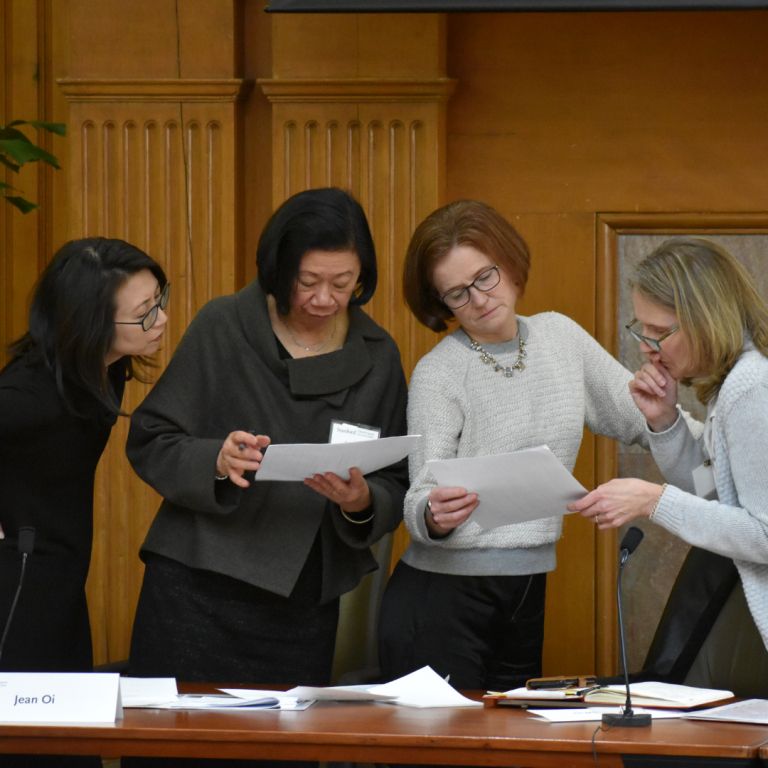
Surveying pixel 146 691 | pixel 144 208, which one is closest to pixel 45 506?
pixel 146 691

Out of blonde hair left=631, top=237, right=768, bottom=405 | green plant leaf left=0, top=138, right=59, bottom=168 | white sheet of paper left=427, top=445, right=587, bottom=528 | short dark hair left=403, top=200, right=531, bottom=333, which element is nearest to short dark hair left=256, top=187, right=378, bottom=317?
short dark hair left=403, top=200, right=531, bottom=333

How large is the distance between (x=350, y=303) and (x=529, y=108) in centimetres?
142

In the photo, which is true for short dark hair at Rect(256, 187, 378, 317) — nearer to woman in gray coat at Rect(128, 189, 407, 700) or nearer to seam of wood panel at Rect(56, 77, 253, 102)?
woman in gray coat at Rect(128, 189, 407, 700)

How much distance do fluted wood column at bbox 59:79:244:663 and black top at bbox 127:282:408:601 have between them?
116 cm

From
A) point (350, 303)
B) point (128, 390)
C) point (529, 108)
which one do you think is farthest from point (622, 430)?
point (128, 390)

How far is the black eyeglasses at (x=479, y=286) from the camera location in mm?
2279

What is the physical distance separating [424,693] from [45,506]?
3.03 feet

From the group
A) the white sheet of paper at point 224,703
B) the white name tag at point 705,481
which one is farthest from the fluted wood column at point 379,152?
the white sheet of paper at point 224,703

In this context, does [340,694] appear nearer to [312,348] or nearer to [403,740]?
[403,740]

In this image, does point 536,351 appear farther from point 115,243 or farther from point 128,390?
point 128,390

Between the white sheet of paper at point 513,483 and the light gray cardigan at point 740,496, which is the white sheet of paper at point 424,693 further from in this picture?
the light gray cardigan at point 740,496

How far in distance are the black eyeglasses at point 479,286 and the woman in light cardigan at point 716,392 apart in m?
0.33

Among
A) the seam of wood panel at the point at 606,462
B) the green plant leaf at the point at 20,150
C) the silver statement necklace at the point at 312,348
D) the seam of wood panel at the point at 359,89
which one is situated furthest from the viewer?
the seam of wood panel at the point at 606,462

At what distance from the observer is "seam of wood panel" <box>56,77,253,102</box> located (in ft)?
11.3
